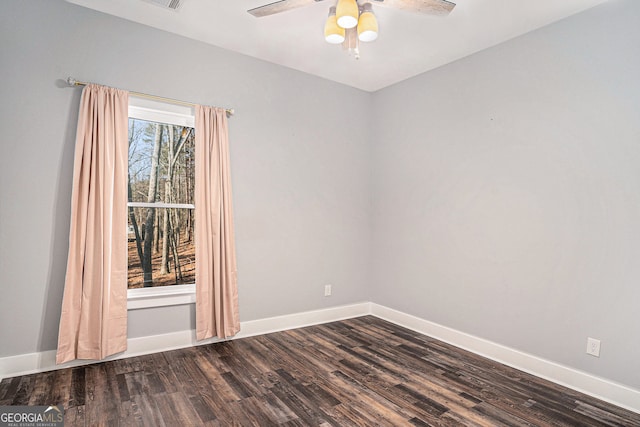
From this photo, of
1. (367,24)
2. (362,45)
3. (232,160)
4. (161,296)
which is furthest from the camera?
(232,160)

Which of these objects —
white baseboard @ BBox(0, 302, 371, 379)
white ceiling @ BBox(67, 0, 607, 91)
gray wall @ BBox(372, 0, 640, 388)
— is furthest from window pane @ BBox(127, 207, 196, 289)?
gray wall @ BBox(372, 0, 640, 388)

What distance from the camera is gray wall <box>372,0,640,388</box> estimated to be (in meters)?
2.51

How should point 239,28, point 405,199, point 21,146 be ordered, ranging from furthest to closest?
point 405,199
point 239,28
point 21,146

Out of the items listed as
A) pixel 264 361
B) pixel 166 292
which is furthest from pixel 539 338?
pixel 166 292

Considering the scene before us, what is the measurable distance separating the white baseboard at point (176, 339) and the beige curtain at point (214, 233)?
169 millimetres

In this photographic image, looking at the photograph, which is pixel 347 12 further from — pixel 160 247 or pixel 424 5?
pixel 160 247

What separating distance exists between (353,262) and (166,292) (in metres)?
2.13

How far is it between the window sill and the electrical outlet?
314cm

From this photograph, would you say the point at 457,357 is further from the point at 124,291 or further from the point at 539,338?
the point at 124,291

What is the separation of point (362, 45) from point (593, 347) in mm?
3037

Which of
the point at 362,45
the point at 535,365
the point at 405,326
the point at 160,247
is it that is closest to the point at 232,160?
the point at 160,247

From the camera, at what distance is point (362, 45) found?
11.1 ft

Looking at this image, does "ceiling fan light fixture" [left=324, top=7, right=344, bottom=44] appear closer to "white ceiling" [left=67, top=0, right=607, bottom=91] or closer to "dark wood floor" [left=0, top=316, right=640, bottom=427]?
"white ceiling" [left=67, top=0, right=607, bottom=91]

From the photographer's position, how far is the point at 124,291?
9.64 ft
